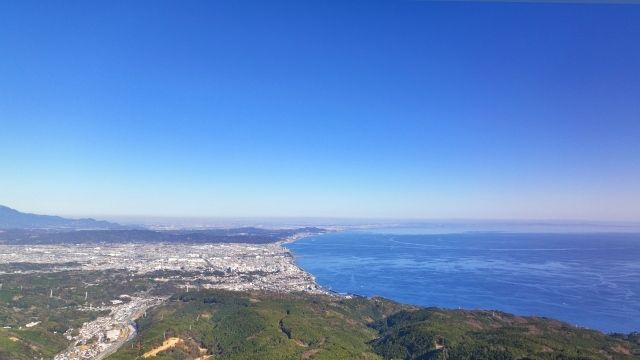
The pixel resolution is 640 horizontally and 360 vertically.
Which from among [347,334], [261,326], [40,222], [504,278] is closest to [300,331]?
[261,326]

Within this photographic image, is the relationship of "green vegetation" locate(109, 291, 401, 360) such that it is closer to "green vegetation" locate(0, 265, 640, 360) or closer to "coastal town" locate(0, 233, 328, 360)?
"green vegetation" locate(0, 265, 640, 360)

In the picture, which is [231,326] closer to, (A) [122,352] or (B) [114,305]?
(A) [122,352]

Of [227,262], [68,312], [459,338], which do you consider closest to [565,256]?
[227,262]

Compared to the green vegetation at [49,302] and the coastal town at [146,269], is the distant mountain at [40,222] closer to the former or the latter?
the coastal town at [146,269]

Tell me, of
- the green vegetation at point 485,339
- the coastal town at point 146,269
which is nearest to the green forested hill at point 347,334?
the green vegetation at point 485,339

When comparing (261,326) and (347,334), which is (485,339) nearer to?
(347,334)

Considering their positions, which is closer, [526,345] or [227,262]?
[526,345]
